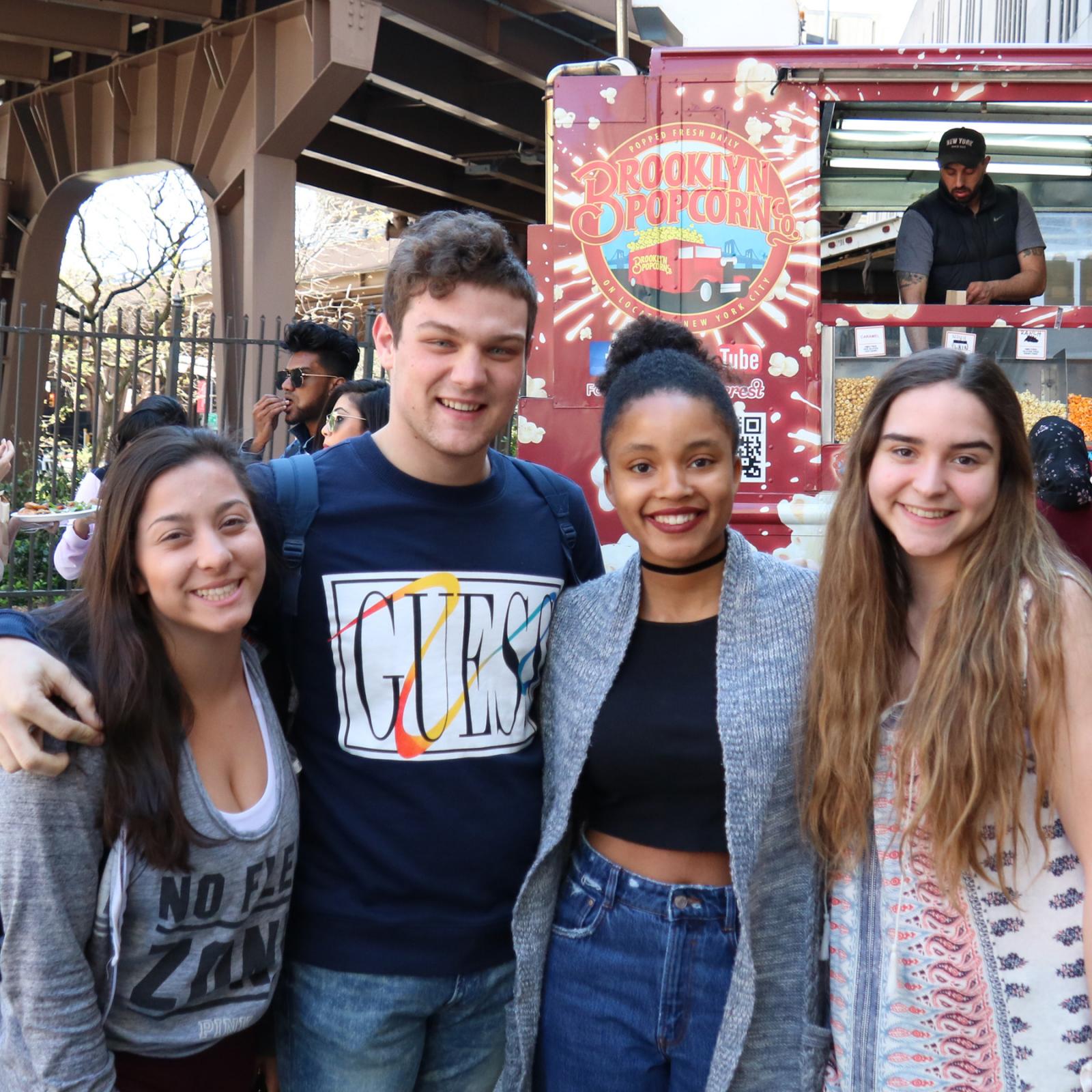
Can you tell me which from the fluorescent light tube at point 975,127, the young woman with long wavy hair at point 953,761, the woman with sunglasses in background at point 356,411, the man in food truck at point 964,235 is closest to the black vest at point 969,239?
the man in food truck at point 964,235

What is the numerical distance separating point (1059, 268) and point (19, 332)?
6512 mm

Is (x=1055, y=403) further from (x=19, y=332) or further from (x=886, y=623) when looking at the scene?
(x=19, y=332)

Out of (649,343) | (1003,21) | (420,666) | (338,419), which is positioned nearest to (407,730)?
(420,666)

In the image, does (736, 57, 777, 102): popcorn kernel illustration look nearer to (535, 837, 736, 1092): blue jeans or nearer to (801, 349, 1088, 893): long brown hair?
(801, 349, 1088, 893): long brown hair

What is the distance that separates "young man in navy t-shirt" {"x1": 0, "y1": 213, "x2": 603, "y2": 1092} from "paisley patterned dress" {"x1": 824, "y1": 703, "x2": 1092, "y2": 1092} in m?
0.67

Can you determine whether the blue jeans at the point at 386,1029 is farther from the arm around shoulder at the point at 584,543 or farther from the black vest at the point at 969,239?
the black vest at the point at 969,239

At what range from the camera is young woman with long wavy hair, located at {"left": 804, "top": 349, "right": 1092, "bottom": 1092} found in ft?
6.05

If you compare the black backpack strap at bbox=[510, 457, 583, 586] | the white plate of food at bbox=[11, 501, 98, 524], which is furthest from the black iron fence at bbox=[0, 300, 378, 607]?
the black backpack strap at bbox=[510, 457, 583, 586]

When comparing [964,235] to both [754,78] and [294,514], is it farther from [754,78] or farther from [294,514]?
[294,514]

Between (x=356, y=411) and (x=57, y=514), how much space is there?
2266 mm

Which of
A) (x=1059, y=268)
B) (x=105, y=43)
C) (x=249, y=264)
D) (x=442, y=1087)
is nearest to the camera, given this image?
(x=442, y=1087)

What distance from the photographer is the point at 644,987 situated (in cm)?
201

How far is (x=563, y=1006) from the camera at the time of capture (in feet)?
6.88

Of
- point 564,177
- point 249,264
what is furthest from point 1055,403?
point 249,264
